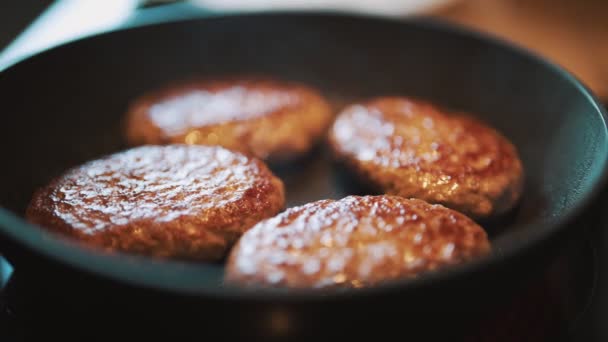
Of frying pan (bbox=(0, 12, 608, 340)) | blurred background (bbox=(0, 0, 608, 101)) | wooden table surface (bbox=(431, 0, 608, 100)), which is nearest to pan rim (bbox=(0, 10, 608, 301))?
frying pan (bbox=(0, 12, 608, 340))

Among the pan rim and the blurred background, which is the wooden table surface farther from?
the pan rim

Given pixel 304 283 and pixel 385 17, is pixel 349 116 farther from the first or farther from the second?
pixel 304 283

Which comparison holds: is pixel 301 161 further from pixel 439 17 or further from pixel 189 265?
pixel 439 17

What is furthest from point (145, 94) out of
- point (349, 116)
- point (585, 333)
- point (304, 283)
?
point (585, 333)

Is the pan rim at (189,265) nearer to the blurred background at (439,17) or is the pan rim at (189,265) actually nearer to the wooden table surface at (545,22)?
the blurred background at (439,17)

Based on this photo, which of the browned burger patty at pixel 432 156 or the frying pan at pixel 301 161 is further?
the browned burger patty at pixel 432 156

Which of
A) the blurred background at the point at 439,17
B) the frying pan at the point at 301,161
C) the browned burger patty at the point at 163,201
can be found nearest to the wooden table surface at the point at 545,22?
the blurred background at the point at 439,17
